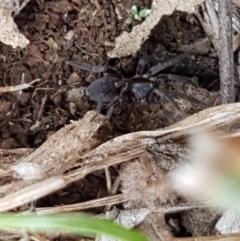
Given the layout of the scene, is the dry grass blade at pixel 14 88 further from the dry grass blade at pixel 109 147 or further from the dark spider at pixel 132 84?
the dry grass blade at pixel 109 147

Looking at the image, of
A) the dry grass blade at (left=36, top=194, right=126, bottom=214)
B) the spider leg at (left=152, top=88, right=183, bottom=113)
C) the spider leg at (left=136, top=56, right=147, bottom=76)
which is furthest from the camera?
the spider leg at (left=136, top=56, right=147, bottom=76)

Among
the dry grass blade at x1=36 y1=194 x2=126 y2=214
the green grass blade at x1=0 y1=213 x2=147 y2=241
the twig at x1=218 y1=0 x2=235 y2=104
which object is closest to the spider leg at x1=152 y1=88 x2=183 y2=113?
the twig at x1=218 y1=0 x2=235 y2=104

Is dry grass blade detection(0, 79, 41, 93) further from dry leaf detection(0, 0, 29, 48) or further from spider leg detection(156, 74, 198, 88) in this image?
spider leg detection(156, 74, 198, 88)

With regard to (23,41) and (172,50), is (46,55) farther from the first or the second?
(172,50)

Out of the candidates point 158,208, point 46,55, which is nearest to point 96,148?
point 158,208

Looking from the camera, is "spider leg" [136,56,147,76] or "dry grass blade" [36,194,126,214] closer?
"dry grass blade" [36,194,126,214]
